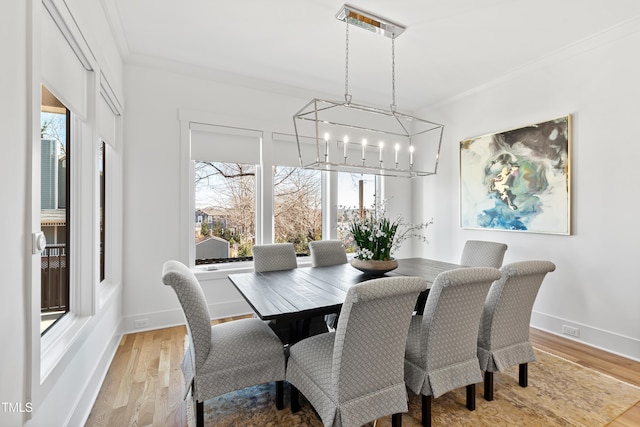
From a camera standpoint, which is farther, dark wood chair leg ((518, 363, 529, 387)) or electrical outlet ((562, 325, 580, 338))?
electrical outlet ((562, 325, 580, 338))

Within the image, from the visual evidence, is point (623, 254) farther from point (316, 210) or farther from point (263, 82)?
point (263, 82)

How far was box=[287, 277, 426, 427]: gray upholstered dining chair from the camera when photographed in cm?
146

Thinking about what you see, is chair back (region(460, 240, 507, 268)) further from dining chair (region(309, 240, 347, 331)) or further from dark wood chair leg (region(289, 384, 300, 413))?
dark wood chair leg (region(289, 384, 300, 413))

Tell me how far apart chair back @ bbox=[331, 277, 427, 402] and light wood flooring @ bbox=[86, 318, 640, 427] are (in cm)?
109

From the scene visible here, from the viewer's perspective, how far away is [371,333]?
152 centimetres

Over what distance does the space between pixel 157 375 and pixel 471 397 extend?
222 cm

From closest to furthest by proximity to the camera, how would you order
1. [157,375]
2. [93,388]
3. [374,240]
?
[93,388]
[157,375]
[374,240]

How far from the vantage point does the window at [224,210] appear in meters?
3.70

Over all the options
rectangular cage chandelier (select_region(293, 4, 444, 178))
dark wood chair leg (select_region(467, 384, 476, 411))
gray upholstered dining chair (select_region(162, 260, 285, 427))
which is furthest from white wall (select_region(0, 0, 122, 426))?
rectangular cage chandelier (select_region(293, 4, 444, 178))

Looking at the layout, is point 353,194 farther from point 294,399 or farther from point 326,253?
point 294,399

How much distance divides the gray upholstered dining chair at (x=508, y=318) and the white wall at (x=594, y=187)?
1337 mm

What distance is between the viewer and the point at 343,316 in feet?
4.83

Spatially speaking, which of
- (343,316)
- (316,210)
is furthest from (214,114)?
(343,316)

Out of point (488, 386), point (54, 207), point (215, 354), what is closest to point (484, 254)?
point (488, 386)
